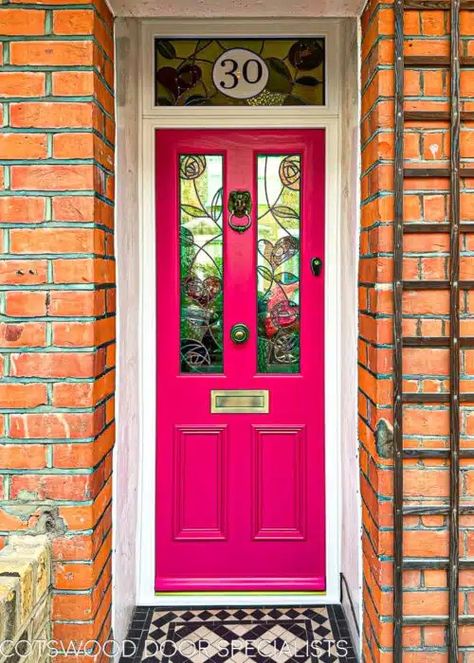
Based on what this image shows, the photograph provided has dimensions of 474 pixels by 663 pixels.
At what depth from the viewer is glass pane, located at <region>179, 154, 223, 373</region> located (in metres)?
2.46

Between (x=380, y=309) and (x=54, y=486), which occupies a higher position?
(x=380, y=309)

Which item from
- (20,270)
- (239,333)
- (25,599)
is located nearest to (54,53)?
(20,270)

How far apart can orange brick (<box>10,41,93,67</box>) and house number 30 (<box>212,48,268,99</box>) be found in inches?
32.7

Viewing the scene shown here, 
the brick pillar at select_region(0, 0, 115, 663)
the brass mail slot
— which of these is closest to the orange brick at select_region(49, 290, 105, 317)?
the brick pillar at select_region(0, 0, 115, 663)

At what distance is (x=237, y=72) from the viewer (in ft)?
7.93

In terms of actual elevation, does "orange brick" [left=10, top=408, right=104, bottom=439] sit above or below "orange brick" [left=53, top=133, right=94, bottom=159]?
below

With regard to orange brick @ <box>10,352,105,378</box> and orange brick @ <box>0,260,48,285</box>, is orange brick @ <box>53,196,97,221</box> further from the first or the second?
orange brick @ <box>10,352,105,378</box>

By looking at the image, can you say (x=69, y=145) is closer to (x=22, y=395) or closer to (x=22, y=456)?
(x=22, y=395)

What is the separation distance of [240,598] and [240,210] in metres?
1.72

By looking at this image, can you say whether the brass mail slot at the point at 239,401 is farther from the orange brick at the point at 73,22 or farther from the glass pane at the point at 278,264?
the orange brick at the point at 73,22

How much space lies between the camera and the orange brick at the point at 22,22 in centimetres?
172

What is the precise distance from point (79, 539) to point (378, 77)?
1719 millimetres

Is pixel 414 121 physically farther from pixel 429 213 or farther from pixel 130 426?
pixel 130 426

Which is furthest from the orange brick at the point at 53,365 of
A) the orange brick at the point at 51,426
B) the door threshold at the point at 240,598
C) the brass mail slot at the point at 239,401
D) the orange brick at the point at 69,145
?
the door threshold at the point at 240,598
